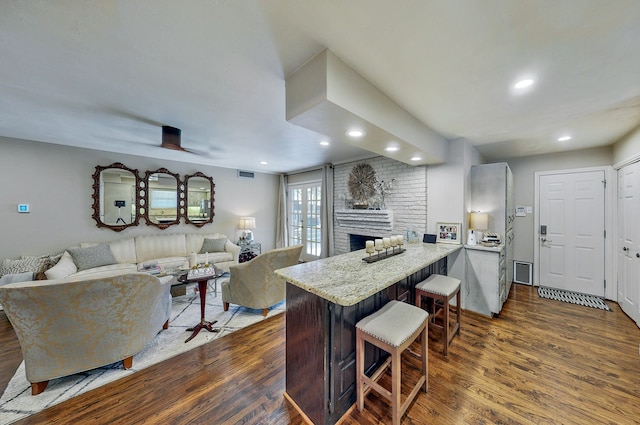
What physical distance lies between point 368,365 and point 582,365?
201cm

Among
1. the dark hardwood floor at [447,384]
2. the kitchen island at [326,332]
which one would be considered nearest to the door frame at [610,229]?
the dark hardwood floor at [447,384]

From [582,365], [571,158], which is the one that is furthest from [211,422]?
[571,158]

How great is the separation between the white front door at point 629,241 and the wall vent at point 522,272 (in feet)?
3.27

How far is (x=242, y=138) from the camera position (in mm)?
3268

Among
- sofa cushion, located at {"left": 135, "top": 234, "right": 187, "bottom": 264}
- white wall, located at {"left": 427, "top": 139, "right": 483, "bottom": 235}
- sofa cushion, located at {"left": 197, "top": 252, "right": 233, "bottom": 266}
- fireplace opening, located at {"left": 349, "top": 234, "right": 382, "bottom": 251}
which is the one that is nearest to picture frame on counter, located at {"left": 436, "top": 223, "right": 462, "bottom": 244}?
white wall, located at {"left": 427, "top": 139, "right": 483, "bottom": 235}

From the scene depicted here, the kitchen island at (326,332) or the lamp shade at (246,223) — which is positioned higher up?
the lamp shade at (246,223)

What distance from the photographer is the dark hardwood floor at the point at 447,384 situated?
152 cm

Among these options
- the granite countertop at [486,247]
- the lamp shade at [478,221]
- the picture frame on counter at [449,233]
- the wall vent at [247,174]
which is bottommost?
the granite countertop at [486,247]

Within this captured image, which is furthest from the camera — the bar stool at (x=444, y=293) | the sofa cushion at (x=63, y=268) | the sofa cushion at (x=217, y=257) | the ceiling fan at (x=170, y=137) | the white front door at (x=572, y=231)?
the sofa cushion at (x=217, y=257)

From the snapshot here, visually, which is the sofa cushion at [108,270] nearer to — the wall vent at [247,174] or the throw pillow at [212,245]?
the throw pillow at [212,245]

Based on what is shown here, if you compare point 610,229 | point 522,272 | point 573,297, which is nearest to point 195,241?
point 522,272

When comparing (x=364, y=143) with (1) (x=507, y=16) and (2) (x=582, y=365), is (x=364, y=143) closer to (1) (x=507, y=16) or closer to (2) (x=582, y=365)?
(1) (x=507, y=16)

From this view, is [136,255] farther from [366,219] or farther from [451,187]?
[451,187]

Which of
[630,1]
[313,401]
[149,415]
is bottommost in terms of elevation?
[149,415]
